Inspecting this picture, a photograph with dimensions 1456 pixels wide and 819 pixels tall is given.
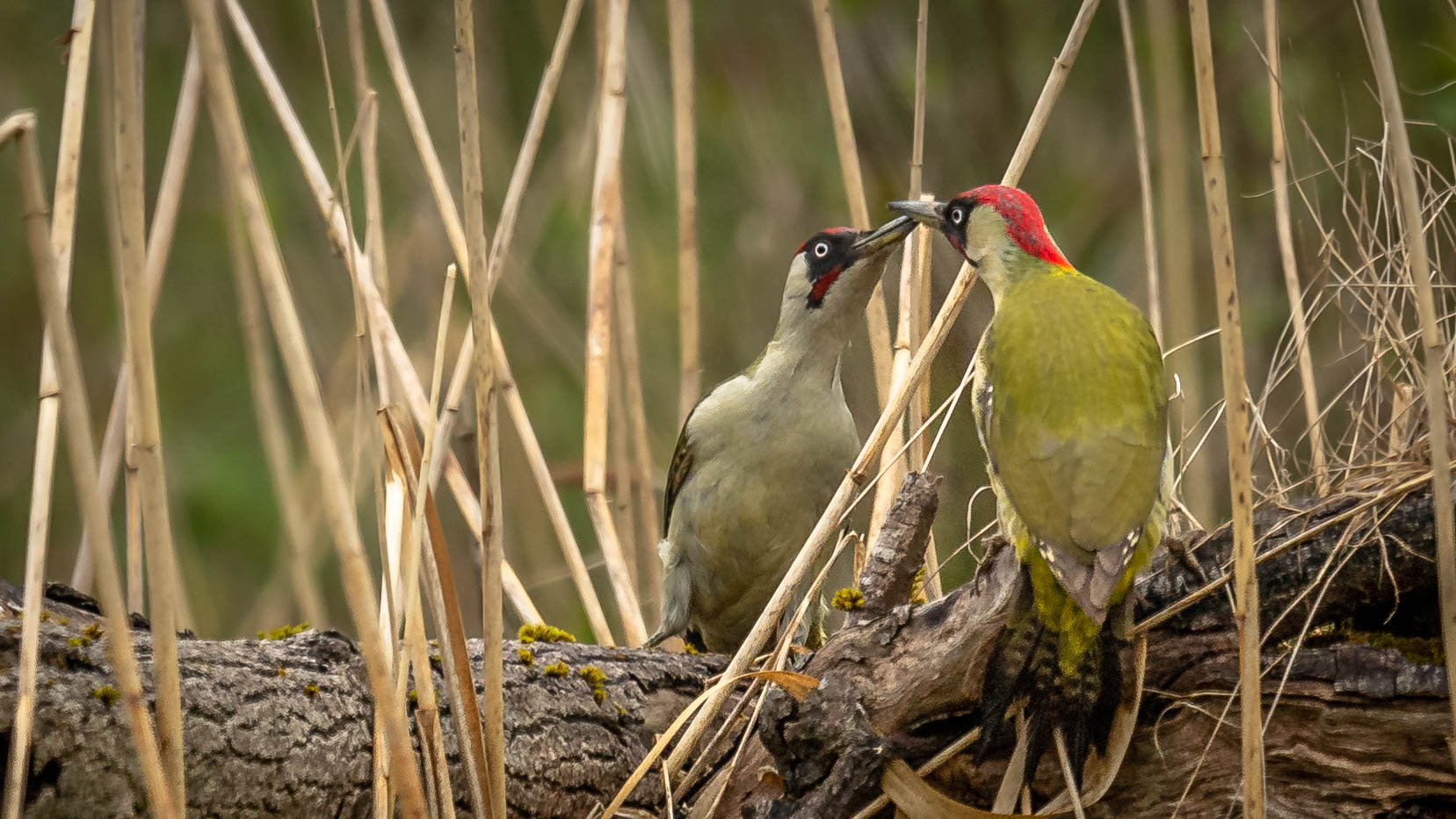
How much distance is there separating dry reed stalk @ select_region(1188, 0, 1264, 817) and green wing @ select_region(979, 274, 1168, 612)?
0.21 meters

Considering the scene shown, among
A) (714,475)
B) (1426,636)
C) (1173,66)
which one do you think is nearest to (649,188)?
(714,475)

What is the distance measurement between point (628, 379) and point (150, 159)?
12.4ft

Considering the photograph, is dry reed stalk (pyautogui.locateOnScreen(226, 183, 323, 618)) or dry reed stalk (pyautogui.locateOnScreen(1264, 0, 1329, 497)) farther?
dry reed stalk (pyautogui.locateOnScreen(226, 183, 323, 618))

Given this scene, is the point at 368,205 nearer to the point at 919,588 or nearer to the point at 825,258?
the point at 919,588

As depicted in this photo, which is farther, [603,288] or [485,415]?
[603,288]

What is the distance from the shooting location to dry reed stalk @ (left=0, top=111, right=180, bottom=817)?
5.28ft

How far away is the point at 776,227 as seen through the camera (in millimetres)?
5414

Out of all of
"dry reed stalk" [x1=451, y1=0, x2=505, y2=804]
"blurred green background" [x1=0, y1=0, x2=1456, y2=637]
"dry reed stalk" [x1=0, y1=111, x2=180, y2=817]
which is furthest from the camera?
"blurred green background" [x1=0, y1=0, x2=1456, y2=637]

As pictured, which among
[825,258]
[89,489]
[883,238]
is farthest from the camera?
[825,258]

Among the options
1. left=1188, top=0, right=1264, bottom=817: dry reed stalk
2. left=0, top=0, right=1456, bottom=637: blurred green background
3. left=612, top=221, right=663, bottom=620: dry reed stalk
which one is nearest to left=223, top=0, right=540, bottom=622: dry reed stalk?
left=612, top=221, right=663, bottom=620: dry reed stalk

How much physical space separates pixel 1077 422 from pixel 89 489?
140 cm

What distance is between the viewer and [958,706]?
2211 millimetres

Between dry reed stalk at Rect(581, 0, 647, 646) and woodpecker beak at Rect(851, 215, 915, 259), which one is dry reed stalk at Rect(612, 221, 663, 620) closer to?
dry reed stalk at Rect(581, 0, 647, 646)

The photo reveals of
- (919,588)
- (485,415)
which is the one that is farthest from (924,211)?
(485,415)
